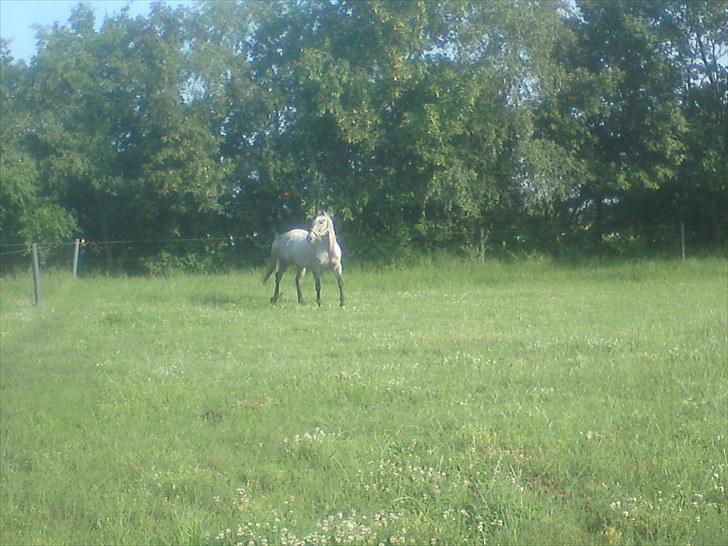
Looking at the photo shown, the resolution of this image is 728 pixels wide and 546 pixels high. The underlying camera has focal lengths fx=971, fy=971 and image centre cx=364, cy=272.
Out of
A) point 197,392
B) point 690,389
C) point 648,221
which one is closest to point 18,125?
point 648,221

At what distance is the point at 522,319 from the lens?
50.5 ft

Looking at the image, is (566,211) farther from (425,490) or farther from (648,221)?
(425,490)

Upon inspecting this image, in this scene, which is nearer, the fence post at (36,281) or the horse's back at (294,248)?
the fence post at (36,281)

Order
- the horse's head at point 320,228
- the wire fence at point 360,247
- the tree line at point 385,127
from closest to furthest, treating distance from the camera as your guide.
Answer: the horse's head at point 320,228, the tree line at point 385,127, the wire fence at point 360,247

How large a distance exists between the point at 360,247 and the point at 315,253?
8385 mm

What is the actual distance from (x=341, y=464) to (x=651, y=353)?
5.33m

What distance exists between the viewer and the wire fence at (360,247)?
28.4m

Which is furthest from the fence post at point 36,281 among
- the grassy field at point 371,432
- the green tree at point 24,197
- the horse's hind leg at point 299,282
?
the green tree at point 24,197

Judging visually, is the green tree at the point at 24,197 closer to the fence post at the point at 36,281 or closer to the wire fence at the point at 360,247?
the wire fence at the point at 360,247

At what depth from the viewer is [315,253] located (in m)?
20.2

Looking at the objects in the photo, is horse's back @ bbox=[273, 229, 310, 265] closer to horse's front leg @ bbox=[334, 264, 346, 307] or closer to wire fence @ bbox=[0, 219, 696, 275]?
horse's front leg @ bbox=[334, 264, 346, 307]

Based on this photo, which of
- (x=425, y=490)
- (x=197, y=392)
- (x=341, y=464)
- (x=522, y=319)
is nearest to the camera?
(x=425, y=490)

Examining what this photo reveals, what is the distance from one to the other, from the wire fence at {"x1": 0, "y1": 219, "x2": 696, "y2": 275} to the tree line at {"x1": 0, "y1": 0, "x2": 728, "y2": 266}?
0.11 metres

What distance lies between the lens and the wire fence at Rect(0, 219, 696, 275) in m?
28.4
